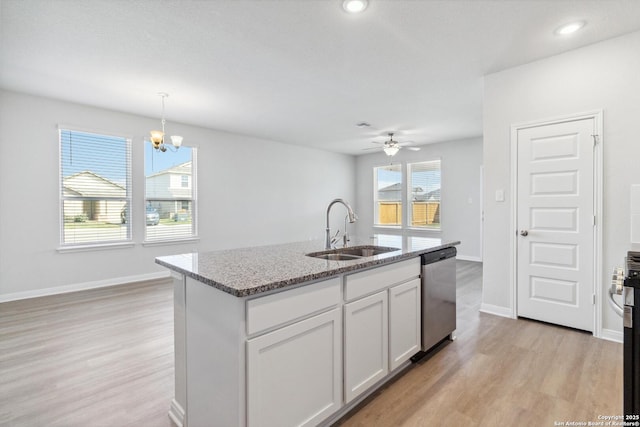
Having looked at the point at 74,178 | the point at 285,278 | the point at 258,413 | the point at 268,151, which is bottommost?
the point at 258,413

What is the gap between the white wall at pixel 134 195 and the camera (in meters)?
3.98

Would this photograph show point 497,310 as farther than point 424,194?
No

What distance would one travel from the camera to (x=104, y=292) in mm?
4340

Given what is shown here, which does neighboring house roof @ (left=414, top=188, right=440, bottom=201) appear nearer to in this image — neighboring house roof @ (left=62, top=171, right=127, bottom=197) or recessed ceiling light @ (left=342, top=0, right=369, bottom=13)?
recessed ceiling light @ (left=342, top=0, right=369, bottom=13)

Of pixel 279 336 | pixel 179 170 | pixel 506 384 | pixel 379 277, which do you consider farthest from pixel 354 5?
pixel 179 170

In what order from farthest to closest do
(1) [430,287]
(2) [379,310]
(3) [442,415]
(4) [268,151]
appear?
(4) [268,151], (1) [430,287], (2) [379,310], (3) [442,415]

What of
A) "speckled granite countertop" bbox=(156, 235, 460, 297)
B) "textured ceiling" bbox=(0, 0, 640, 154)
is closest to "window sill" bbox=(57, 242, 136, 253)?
"textured ceiling" bbox=(0, 0, 640, 154)

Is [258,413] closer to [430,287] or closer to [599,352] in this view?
[430,287]

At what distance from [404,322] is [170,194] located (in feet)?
15.2

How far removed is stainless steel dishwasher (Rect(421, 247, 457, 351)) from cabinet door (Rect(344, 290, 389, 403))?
543 millimetres

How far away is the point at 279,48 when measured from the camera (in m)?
2.87

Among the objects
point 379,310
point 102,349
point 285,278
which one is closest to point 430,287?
point 379,310

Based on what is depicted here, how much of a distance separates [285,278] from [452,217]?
6501 mm

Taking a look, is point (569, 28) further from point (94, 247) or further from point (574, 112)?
point (94, 247)
